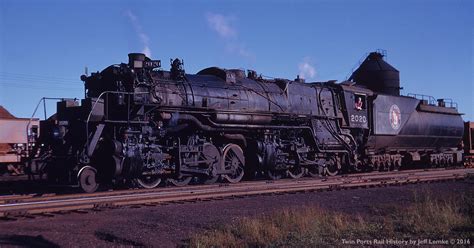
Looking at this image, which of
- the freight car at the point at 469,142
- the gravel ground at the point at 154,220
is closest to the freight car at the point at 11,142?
the gravel ground at the point at 154,220

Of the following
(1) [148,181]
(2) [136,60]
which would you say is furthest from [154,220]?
(2) [136,60]

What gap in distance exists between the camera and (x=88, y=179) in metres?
14.1

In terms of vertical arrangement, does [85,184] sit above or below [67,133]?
below

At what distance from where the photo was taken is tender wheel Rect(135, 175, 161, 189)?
15.8 metres

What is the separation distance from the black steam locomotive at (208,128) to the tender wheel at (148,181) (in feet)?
0.12

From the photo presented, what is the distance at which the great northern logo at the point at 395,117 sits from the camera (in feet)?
84.2

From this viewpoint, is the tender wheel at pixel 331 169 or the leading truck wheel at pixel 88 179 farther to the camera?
the tender wheel at pixel 331 169

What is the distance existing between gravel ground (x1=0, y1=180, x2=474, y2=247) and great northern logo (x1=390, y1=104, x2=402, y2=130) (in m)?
11.6

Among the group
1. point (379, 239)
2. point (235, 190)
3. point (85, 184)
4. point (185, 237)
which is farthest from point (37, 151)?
point (379, 239)

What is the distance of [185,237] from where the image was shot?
8.22 meters

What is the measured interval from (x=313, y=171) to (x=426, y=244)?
1423cm

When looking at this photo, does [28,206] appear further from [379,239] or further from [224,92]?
[224,92]

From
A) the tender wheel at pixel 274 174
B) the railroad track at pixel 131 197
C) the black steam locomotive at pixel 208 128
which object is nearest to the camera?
the railroad track at pixel 131 197

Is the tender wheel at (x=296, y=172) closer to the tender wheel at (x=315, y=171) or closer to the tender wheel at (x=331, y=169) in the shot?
the tender wheel at (x=315, y=171)
